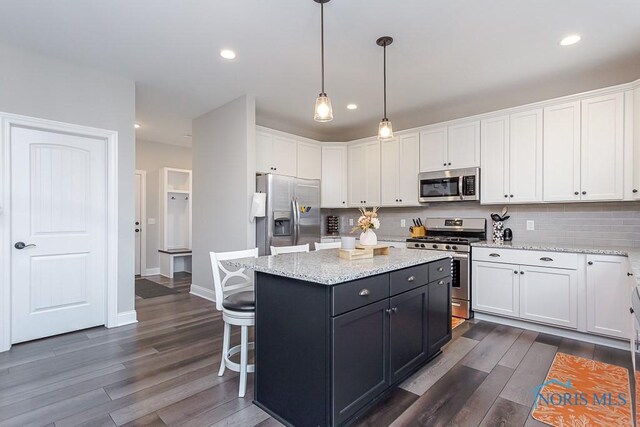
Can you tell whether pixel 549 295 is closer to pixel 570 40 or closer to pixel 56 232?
pixel 570 40

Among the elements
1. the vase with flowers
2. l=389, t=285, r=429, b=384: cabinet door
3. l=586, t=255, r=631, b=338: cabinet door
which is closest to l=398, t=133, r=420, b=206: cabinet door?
l=586, t=255, r=631, b=338: cabinet door

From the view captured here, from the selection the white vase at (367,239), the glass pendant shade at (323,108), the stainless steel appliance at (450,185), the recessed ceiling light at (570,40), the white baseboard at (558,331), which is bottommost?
the white baseboard at (558,331)

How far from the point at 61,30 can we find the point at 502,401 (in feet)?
14.5

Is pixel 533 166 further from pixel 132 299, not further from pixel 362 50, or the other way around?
pixel 132 299

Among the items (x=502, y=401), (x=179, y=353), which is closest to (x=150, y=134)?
(x=179, y=353)

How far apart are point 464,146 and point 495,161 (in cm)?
43

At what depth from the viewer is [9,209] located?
9.81 ft

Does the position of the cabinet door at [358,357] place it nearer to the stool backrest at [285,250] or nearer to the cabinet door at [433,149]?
the stool backrest at [285,250]

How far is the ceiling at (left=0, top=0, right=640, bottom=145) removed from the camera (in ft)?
8.00

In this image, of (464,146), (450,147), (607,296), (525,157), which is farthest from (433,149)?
(607,296)

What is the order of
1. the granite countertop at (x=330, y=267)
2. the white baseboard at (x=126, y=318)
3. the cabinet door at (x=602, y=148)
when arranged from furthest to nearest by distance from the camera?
the white baseboard at (x=126, y=318) → the cabinet door at (x=602, y=148) → the granite countertop at (x=330, y=267)

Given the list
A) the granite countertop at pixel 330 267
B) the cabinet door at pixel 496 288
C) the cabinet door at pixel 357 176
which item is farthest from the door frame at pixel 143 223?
the cabinet door at pixel 496 288

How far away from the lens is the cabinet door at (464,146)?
160 inches

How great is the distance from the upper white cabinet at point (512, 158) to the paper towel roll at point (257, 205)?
2.75 meters
